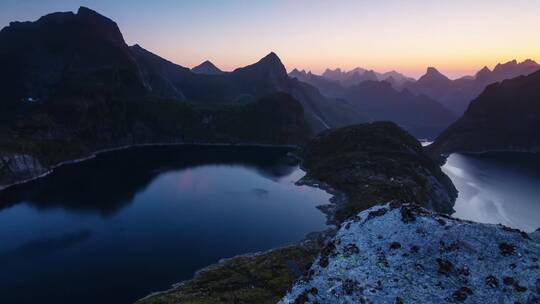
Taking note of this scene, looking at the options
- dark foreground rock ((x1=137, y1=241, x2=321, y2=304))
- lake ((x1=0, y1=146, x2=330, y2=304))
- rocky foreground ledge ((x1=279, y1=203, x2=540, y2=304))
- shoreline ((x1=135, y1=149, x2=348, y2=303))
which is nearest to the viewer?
rocky foreground ledge ((x1=279, y1=203, x2=540, y2=304))

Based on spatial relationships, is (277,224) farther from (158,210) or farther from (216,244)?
(158,210)

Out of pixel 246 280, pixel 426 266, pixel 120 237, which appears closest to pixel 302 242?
pixel 246 280

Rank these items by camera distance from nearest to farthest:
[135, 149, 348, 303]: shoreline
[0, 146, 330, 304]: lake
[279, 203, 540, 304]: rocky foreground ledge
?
[279, 203, 540, 304]: rocky foreground ledge < [135, 149, 348, 303]: shoreline < [0, 146, 330, 304]: lake

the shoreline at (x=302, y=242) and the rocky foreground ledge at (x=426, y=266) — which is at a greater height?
the rocky foreground ledge at (x=426, y=266)

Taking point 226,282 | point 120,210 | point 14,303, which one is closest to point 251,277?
point 226,282

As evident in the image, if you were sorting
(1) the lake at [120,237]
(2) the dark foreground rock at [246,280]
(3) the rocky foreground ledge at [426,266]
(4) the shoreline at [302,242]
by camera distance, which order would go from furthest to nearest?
(1) the lake at [120,237] < (4) the shoreline at [302,242] < (2) the dark foreground rock at [246,280] < (3) the rocky foreground ledge at [426,266]

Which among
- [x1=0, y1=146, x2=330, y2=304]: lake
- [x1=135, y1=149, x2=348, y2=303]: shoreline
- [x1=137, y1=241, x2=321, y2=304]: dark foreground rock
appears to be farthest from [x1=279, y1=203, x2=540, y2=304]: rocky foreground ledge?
[x1=0, y1=146, x2=330, y2=304]: lake

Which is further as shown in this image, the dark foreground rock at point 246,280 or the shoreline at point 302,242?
the shoreline at point 302,242

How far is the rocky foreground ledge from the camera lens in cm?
2638

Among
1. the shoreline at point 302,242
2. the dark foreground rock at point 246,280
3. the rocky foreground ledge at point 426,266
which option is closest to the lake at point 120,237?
the shoreline at point 302,242

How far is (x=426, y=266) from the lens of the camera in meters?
28.8

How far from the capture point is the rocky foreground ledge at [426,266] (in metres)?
26.4

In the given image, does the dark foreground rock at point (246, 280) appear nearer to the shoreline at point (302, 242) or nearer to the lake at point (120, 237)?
the shoreline at point (302, 242)

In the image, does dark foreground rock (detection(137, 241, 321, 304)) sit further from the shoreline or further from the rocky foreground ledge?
the rocky foreground ledge
